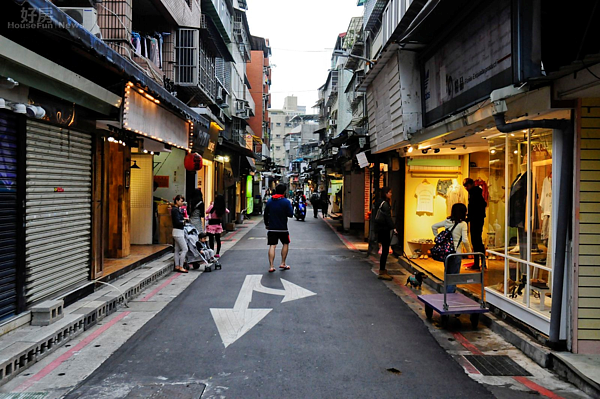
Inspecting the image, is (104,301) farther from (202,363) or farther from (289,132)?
(289,132)

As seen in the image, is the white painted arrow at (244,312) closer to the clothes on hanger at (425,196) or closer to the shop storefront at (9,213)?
the shop storefront at (9,213)

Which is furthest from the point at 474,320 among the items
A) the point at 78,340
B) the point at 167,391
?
the point at 78,340

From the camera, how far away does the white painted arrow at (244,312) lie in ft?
21.6

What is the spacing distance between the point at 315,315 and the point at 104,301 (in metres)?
3.36

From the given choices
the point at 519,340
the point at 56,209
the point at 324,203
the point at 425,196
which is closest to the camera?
the point at 519,340

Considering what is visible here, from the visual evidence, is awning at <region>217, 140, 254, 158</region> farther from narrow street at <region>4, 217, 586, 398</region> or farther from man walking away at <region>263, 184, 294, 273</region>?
narrow street at <region>4, 217, 586, 398</region>

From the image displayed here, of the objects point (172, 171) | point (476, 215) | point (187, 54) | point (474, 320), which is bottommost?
point (474, 320)

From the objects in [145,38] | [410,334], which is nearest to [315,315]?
[410,334]

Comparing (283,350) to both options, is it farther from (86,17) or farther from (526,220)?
(86,17)

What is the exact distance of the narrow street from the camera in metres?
4.68

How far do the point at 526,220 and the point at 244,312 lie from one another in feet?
14.7

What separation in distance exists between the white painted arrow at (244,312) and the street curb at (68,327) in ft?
5.57

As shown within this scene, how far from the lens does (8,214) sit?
5.90 meters

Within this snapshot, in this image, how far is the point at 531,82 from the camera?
526cm
